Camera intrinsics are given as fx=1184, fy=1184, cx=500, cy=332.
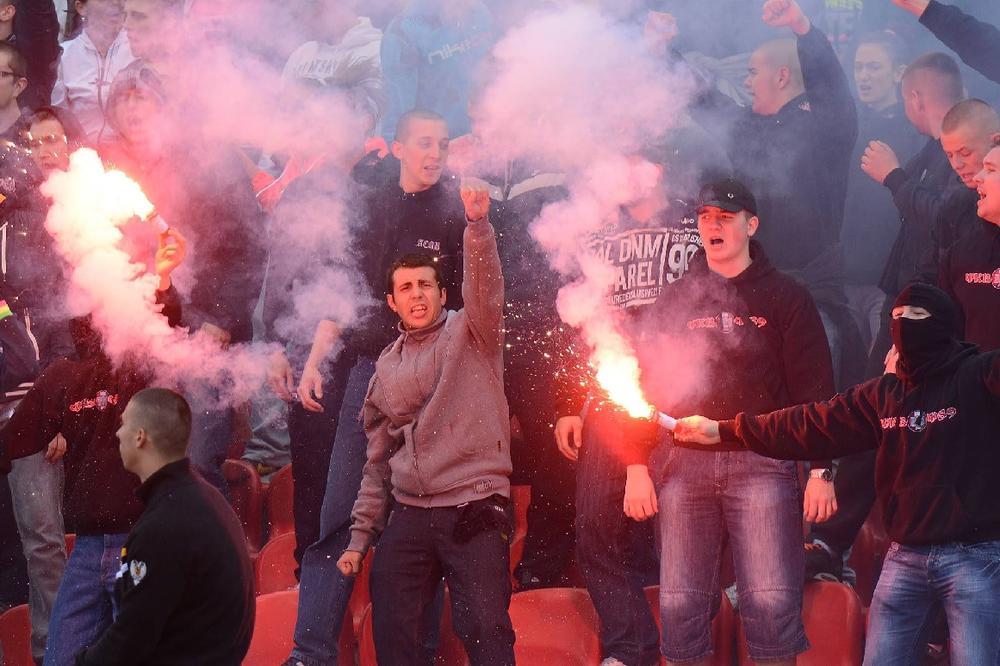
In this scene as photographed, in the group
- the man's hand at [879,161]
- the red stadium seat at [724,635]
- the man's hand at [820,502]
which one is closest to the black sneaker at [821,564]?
the red stadium seat at [724,635]

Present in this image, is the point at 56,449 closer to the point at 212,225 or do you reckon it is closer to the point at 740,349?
the point at 212,225

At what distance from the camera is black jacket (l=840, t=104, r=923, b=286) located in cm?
532

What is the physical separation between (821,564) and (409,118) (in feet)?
8.77

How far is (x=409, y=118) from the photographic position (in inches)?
215

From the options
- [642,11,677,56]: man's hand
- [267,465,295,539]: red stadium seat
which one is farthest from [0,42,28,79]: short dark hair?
[642,11,677,56]: man's hand

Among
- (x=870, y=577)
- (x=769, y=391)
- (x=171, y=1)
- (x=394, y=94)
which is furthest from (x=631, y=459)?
(x=171, y=1)

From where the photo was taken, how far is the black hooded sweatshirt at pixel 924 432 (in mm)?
3770

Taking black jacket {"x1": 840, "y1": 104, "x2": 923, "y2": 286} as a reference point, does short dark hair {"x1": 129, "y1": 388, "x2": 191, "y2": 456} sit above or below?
below

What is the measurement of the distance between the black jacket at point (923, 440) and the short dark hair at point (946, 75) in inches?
64.3

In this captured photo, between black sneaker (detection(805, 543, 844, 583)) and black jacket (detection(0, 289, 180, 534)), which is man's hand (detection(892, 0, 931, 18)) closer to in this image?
black sneaker (detection(805, 543, 844, 583))

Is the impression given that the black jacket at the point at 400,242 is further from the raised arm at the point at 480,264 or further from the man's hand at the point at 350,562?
the man's hand at the point at 350,562

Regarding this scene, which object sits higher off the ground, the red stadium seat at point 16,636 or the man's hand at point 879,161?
the man's hand at point 879,161

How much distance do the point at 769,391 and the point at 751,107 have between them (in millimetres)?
1680

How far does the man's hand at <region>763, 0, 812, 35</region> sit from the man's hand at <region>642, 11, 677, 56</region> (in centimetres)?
46
